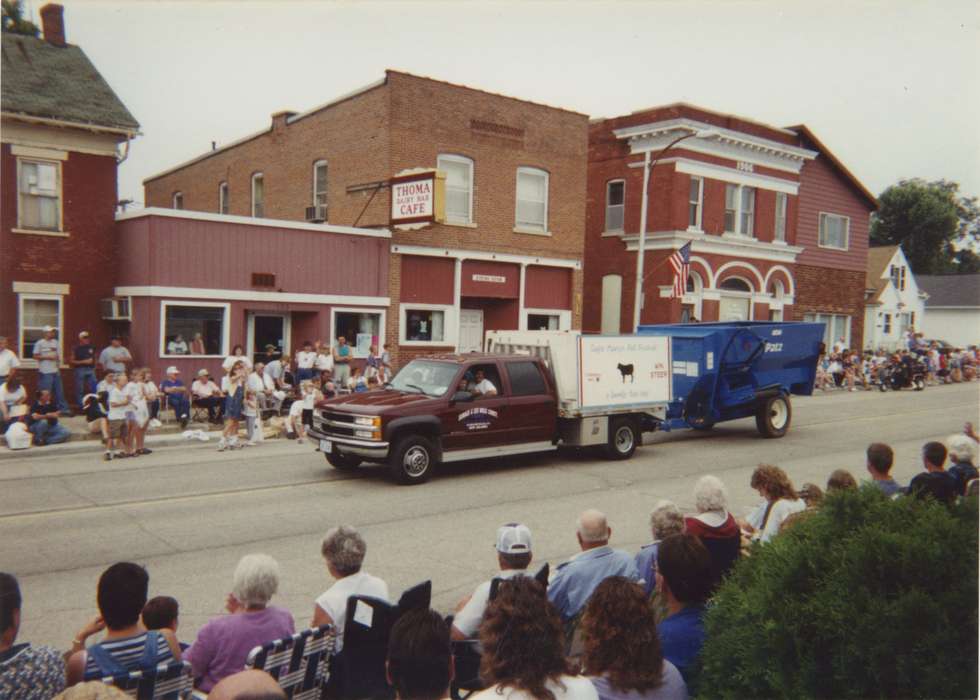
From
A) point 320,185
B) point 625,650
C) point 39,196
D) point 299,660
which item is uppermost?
point 320,185

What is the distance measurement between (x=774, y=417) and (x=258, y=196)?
855 inches

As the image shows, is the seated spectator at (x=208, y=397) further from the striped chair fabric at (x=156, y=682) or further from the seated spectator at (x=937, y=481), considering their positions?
the striped chair fabric at (x=156, y=682)

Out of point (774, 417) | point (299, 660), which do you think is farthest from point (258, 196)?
point (299, 660)

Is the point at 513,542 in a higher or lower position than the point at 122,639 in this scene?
higher

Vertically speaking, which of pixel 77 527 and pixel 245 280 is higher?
pixel 245 280

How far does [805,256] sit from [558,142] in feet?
50.1

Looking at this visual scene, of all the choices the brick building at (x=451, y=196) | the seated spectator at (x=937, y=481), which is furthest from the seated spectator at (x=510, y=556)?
the brick building at (x=451, y=196)

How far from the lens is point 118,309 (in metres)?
19.7

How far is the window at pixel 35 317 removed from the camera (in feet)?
62.4

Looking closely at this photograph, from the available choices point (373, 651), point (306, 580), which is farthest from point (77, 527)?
point (373, 651)

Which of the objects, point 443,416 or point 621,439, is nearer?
point 443,416

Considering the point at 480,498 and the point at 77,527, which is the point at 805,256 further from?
the point at 77,527

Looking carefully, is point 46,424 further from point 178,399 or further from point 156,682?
point 156,682

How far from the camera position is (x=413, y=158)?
23953 millimetres
